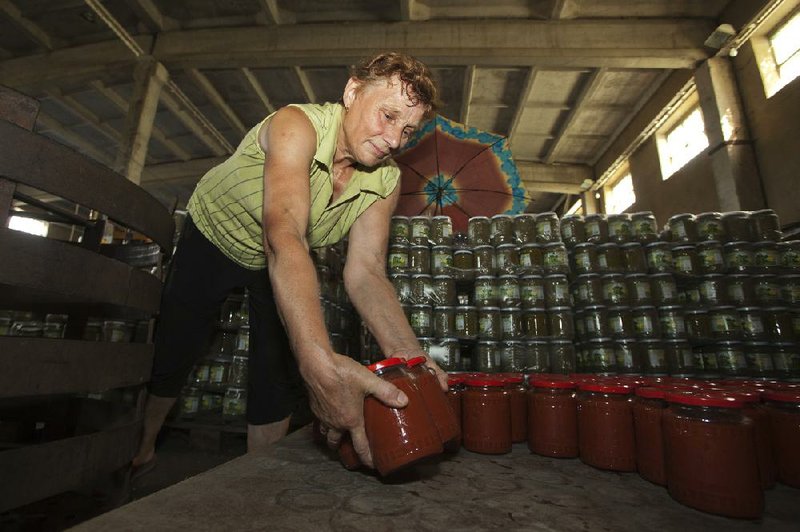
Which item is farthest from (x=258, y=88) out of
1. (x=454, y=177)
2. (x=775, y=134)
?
(x=775, y=134)

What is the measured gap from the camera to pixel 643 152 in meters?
9.48

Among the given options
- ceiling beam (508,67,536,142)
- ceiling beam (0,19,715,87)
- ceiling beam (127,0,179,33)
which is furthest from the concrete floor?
ceiling beam (508,67,536,142)

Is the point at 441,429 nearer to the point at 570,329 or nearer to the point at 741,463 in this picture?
the point at 741,463

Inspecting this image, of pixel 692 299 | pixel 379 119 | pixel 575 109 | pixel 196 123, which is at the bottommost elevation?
pixel 692 299

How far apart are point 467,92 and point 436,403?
840 centimetres

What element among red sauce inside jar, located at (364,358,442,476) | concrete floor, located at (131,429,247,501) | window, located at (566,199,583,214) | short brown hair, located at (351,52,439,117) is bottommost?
concrete floor, located at (131,429,247,501)

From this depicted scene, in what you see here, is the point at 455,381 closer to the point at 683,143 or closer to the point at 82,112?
the point at 683,143

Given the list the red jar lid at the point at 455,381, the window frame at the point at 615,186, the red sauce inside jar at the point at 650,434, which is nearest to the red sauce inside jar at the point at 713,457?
the red sauce inside jar at the point at 650,434

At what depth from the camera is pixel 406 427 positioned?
1144 mm

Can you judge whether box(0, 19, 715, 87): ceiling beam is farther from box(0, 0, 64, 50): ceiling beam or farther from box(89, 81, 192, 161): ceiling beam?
box(89, 81, 192, 161): ceiling beam

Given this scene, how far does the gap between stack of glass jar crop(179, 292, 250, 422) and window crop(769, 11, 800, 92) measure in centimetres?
858

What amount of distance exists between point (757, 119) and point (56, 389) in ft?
29.8

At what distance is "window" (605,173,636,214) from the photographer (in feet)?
33.9

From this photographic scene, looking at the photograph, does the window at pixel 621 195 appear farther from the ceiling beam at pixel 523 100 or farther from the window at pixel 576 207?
the ceiling beam at pixel 523 100
